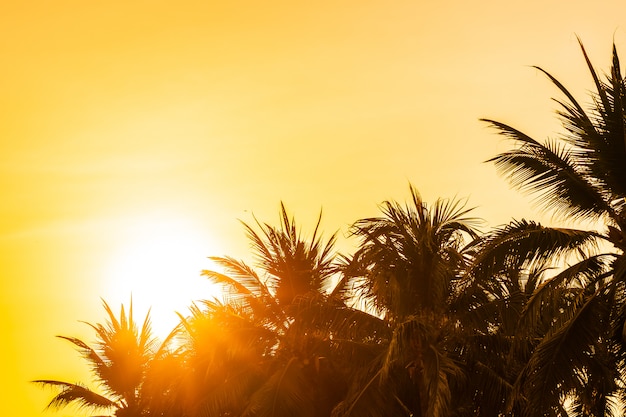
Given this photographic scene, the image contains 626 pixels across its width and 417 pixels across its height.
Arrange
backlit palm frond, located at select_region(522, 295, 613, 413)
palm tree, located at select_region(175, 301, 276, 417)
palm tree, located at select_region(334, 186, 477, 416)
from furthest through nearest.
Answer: palm tree, located at select_region(175, 301, 276, 417), palm tree, located at select_region(334, 186, 477, 416), backlit palm frond, located at select_region(522, 295, 613, 413)

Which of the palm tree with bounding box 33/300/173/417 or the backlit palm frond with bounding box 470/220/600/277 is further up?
the palm tree with bounding box 33/300/173/417

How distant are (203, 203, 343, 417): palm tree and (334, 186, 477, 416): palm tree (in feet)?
7.57

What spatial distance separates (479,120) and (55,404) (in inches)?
1274

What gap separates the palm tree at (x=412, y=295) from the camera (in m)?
22.1

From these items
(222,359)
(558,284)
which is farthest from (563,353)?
(222,359)

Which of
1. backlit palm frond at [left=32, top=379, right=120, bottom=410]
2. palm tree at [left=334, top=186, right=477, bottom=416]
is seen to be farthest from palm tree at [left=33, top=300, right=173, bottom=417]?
palm tree at [left=334, top=186, right=477, bottom=416]

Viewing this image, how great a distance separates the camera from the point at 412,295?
22.8m

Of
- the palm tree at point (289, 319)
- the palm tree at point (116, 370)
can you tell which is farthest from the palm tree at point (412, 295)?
the palm tree at point (116, 370)

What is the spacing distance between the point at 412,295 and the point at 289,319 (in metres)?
6.97

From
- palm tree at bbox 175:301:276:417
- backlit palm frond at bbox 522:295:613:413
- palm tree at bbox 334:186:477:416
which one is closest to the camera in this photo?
backlit palm frond at bbox 522:295:613:413

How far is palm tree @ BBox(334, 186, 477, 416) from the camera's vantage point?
72.6 feet

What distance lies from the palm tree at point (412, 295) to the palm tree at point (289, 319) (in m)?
2.31

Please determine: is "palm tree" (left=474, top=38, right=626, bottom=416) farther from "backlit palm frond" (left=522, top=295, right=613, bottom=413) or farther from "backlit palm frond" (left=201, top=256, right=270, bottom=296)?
"backlit palm frond" (left=201, top=256, right=270, bottom=296)

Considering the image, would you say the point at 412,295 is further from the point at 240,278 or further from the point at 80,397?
the point at 80,397
